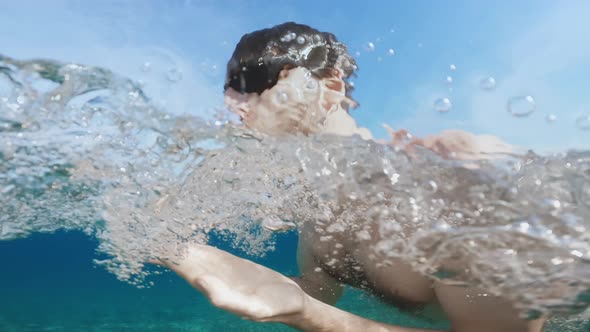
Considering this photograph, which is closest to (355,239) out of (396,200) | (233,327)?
(396,200)

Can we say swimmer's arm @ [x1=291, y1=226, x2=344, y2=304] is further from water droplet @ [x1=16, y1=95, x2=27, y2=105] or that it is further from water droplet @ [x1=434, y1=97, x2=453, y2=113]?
water droplet @ [x1=16, y1=95, x2=27, y2=105]

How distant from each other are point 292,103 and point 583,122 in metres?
2.26

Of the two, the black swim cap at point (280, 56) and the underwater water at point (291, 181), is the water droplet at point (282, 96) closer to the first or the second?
the black swim cap at point (280, 56)

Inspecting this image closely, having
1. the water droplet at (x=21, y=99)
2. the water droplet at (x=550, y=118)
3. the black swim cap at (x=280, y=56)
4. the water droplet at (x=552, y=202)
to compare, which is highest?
the black swim cap at (x=280, y=56)

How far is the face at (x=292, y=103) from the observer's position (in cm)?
348

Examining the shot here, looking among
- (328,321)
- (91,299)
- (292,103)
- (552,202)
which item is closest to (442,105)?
(552,202)

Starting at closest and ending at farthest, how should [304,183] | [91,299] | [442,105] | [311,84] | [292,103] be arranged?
[442,105], [311,84], [292,103], [304,183], [91,299]

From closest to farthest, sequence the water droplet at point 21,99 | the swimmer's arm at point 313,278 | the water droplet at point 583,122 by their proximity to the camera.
A: 1. the water droplet at point 583,122
2. the water droplet at point 21,99
3. the swimmer's arm at point 313,278

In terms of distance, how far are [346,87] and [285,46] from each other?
0.69 metres

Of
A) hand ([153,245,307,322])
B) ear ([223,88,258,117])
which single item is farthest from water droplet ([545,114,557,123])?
ear ([223,88,258,117])

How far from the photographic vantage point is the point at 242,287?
9.42ft

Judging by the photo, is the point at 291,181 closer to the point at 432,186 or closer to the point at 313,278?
the point at 313,278

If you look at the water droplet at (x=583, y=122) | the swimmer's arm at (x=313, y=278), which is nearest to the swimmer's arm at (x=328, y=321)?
the swimmer's arm at (x=313, y=278)

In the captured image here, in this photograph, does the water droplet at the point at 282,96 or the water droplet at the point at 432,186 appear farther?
the water droplet at the point at 282,96
